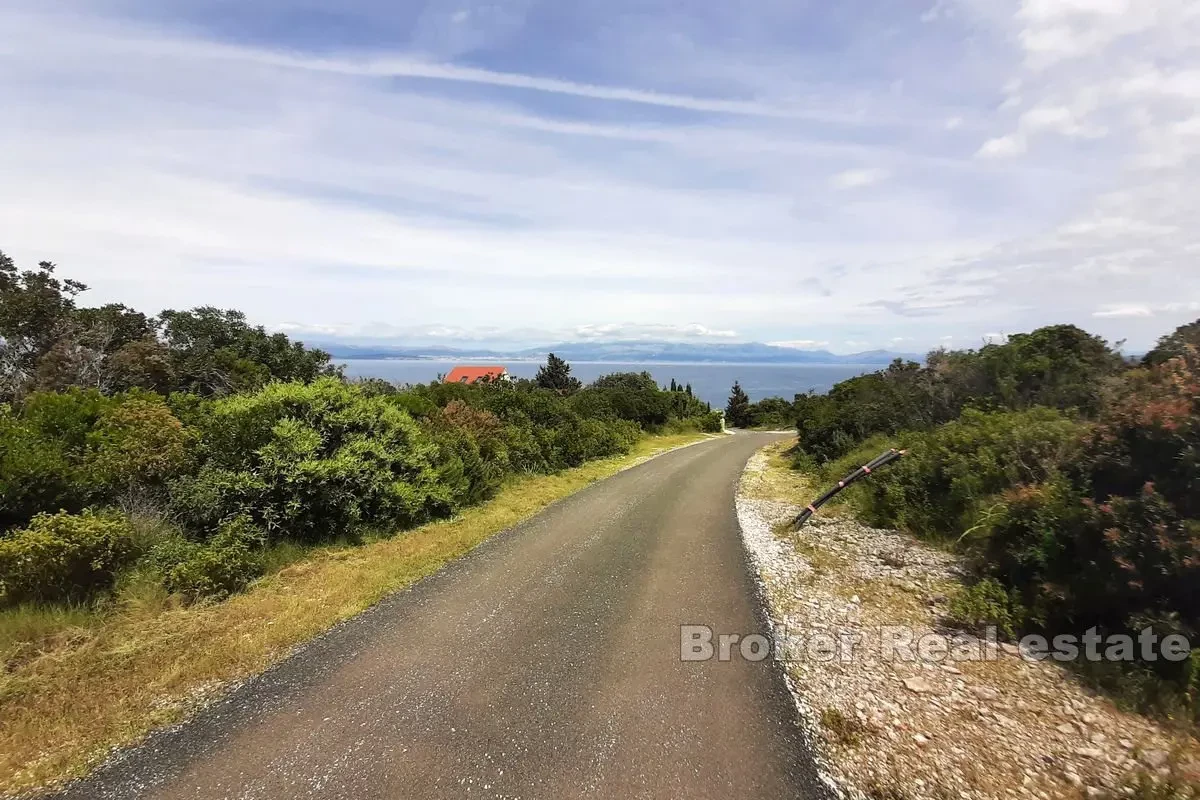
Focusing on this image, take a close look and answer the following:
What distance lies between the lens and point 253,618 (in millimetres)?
6367

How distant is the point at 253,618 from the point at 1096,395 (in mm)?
13913

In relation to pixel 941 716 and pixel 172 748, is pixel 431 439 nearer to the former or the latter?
pixel 172 748

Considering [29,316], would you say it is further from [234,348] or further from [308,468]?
[308,468]

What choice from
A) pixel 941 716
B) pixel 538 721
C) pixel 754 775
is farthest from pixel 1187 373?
pixel 538 721

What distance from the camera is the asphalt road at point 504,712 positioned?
3.73 metres

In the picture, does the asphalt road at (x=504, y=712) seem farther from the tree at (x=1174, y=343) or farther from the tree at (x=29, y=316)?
the tree at (x=29, y=316)

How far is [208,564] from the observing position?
7176mm

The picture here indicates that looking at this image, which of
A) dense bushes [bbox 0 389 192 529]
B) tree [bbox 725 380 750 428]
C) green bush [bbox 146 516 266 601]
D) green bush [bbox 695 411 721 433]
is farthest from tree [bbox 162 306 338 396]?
tree [bbox 725 380 750 428]

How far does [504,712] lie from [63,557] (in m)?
5.61

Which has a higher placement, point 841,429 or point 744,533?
point 841,429

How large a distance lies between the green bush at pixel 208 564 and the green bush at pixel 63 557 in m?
0.43

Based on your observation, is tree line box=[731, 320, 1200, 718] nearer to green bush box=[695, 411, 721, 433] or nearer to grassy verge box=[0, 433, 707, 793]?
grassy verge box=[0, 433, 707, 793]

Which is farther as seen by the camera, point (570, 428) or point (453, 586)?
point (570, 428)

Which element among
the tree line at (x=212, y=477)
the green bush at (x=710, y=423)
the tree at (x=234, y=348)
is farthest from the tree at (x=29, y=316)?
the green bush at (x=710, y=423)
